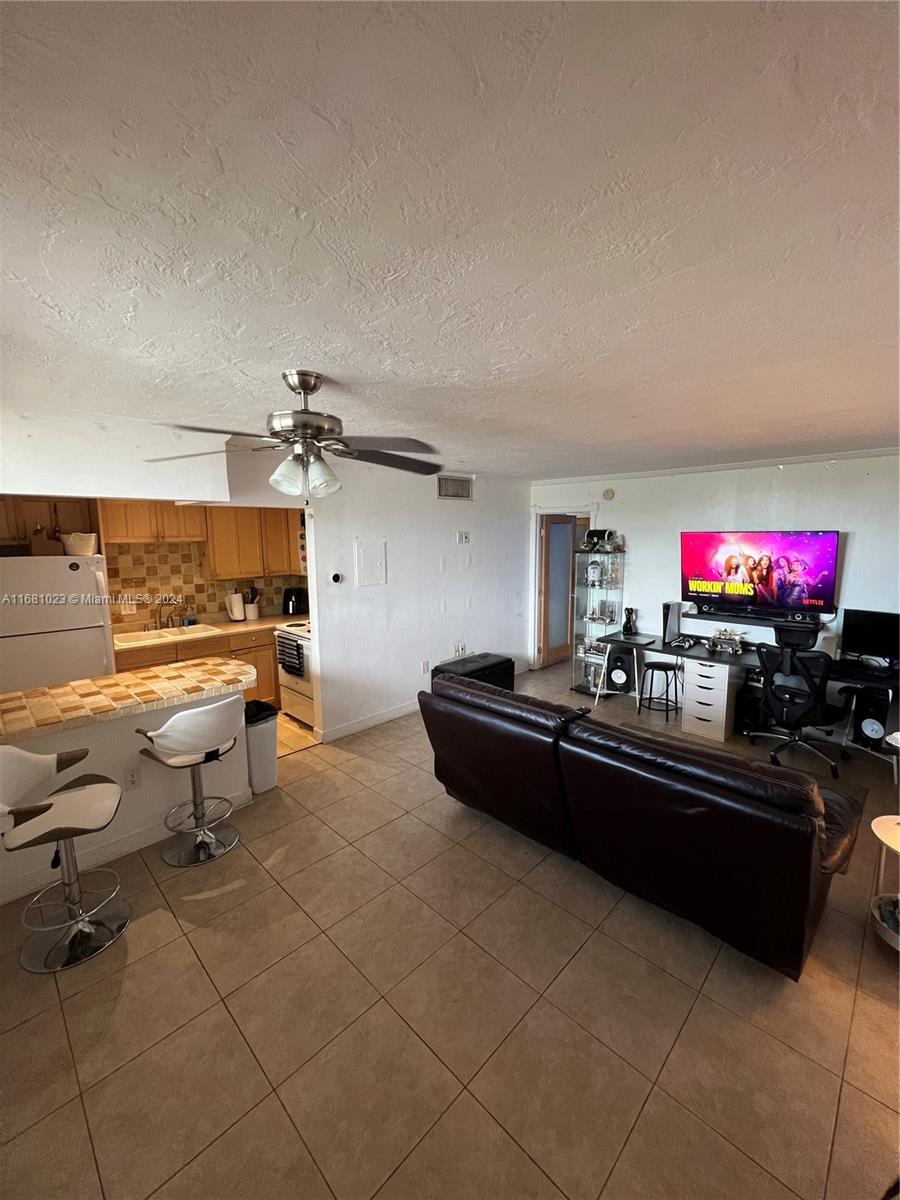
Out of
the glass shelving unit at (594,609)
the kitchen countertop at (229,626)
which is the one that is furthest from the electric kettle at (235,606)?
the glass shelving unit at (594,609)

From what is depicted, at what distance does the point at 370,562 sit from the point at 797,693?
3589 mm

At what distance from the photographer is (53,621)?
362 centimetres

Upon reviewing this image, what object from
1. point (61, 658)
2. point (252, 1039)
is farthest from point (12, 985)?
point (61, 658)

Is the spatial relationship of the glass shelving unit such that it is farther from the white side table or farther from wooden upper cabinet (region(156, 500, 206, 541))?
wooden upper cabinet (region(156, 500, 206, 541))

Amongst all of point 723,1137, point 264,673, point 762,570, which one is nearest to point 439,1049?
point 723,1137

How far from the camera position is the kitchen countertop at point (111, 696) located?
242 centimetres

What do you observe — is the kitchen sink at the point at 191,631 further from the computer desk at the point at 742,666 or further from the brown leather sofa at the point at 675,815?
the computer desk at the point at 742,666

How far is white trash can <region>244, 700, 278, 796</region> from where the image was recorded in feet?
10.9

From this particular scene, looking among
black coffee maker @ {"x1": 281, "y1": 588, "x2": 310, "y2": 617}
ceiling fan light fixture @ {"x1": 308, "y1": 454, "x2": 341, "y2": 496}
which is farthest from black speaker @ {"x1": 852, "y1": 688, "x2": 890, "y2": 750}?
black coffee maker @ {"x1": 281, "y1": 588, "x2": 310, "y2": 617}

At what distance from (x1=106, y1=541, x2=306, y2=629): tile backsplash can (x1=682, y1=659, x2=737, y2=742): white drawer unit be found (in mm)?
4325

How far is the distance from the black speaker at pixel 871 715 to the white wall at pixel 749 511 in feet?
2.19

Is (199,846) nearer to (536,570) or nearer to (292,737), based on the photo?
(292,737)

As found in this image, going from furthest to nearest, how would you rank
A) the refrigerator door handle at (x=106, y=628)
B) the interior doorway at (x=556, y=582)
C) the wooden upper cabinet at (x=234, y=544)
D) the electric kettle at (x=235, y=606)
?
the interior doorway at (x=556, y=582), the electric kettle at (x=235, y=606), the wooden upper cabinet at (x=234, y=544), the refrigerator door handle at (x=106, y=628)

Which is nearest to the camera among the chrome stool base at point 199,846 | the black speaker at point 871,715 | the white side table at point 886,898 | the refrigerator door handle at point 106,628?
the white side table at point 886,898
